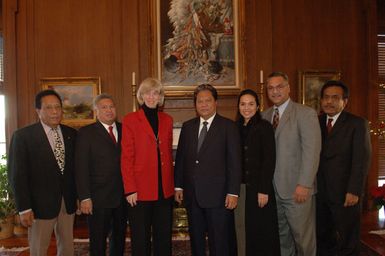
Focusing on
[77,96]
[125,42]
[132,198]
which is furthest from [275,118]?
[77,96]

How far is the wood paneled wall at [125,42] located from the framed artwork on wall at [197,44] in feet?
0.46

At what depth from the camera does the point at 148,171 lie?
8.42 feet

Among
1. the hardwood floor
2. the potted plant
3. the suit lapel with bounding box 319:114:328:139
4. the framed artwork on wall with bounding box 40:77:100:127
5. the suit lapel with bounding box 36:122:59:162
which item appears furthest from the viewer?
the framed artwork on wall with bounding box 40:77:100:127

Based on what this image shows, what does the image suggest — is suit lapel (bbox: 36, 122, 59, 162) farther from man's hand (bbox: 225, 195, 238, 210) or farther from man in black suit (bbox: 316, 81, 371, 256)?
man in black suit (bbox: 316, 81, 371, 256)

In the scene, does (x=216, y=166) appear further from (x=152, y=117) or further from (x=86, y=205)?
(x=86, y=205)

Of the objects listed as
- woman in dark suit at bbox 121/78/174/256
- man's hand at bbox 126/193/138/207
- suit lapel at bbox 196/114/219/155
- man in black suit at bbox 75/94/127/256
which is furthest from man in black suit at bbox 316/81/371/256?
man in black suit at bbox 75/94/127/256

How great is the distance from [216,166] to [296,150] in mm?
653

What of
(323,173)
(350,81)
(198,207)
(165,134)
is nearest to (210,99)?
(165,134)

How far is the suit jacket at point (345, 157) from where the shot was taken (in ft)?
9.30

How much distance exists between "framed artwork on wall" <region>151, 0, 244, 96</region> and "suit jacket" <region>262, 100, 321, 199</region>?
6.95 feet

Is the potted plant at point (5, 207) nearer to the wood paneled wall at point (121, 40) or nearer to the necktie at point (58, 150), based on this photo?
the wood paneled wall at point (121, 40)

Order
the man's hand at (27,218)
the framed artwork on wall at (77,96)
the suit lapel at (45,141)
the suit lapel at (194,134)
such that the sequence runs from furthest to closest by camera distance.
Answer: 1. the framed artwork on wall at (77,96)
2. the suit lapel at (194,134)
3. the suit lapel at (45,141)
4. the man's hand at (27,218)

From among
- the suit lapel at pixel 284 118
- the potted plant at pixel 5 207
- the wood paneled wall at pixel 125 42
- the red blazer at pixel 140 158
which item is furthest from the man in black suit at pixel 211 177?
the potted plant at pixel 5 207

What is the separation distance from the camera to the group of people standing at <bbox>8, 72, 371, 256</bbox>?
2518 millimetres
